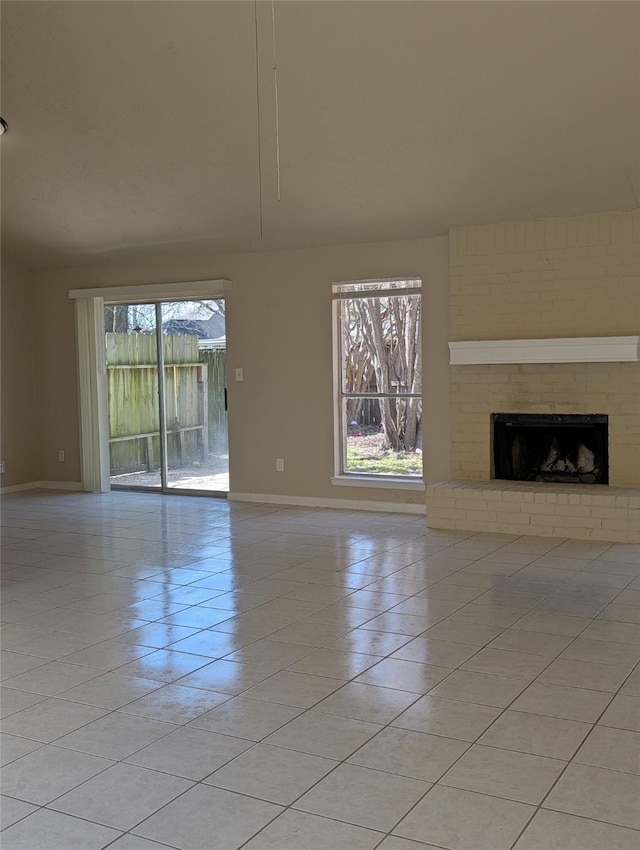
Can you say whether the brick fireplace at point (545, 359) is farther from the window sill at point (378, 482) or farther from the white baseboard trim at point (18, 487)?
the white baseboard trim at point (18, 487)

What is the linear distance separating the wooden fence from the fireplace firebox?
9.42ft

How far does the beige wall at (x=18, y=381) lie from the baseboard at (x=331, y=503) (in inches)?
101

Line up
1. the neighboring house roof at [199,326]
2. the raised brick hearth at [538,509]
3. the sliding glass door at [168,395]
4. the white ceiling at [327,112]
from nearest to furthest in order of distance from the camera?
1. the white ceiling at [327,112]
2. the raised brick hearth at [538,509]
3. the neighboring house roof at [199,326]
4. the sliding glass door at [168,395]

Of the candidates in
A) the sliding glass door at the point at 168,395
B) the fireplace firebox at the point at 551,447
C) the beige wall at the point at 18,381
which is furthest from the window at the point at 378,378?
the beige wall at the point at 18,381

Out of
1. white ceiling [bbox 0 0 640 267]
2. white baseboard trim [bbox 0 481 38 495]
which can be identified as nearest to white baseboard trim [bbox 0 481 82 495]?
white baseboard trim [bbox 0 481 38 495]

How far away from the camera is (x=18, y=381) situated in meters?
9.17

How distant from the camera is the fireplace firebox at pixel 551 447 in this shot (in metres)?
6.52

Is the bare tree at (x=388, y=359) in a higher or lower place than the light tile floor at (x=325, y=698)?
higher

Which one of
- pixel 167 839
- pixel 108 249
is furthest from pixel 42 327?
pixel 167 839

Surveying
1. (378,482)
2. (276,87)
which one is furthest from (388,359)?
(276,87)

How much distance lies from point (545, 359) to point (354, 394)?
183 centimetres

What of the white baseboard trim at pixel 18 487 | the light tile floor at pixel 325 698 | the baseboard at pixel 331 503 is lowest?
the light tile floor at pixel 325 698

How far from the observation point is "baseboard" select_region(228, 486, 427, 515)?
7.34 metres

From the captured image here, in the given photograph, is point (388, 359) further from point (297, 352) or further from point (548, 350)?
point (548, 350)
